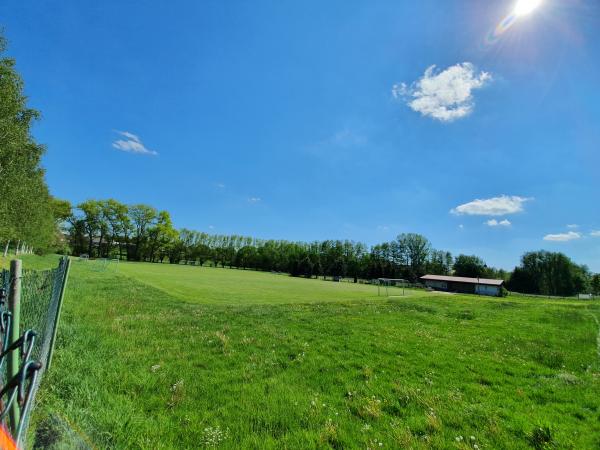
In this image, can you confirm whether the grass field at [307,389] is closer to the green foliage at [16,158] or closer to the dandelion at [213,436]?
the dandelion at [213,436]

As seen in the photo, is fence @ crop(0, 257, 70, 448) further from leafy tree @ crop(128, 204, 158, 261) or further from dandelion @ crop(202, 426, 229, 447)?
leafy tree @ crop(128, 204, 158, 261)

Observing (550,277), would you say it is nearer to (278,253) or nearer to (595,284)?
(595,284)

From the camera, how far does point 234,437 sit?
432 cm

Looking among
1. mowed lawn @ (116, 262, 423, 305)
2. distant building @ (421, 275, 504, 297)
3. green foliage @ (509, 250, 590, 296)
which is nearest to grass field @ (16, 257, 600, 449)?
mowed lawn @ (116, 262, 423, 305)

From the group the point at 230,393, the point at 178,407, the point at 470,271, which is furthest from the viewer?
the point at 470,271

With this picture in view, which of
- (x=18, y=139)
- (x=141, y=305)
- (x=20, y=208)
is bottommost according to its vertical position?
(x=141, y=305)

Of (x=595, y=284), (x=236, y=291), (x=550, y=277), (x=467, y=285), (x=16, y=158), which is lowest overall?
(x=236, y=291)

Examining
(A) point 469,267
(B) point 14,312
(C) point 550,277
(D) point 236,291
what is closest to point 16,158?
(D) point 236,291

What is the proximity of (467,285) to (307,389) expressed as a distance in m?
104

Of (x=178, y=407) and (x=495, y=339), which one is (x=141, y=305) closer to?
(x=178, y=407)

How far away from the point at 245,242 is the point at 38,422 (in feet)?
477

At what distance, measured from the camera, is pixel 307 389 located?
6.08m

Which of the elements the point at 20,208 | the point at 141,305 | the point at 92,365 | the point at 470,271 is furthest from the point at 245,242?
the point at 92,365

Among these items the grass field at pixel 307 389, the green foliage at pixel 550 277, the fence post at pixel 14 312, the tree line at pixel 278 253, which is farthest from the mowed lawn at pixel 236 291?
the green foliage at pixel 550 277
